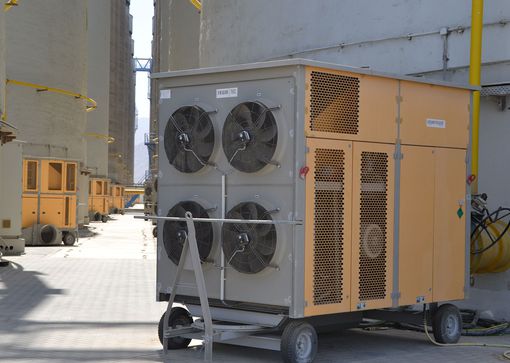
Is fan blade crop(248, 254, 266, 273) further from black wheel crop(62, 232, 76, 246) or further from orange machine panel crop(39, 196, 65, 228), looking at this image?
black wheel crop(62, 232, 76, 246)

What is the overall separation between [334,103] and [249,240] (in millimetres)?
1378

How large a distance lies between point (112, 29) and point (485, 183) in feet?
201

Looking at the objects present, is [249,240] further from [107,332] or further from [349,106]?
[107,332]

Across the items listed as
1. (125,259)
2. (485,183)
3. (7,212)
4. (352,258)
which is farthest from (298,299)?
(7,212)

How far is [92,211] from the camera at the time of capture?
46.2m

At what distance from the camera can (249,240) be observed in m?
7.64

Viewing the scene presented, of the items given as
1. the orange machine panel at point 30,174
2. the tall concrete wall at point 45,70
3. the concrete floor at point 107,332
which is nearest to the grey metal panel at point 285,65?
the concrete floor at point 107,332

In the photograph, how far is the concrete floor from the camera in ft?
26.2

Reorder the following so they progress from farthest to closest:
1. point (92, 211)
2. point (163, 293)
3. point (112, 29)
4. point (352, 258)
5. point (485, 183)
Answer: point (112, 29)
point (92, 211)
point (485, 183)
point (163, 293)
point (352, 258)

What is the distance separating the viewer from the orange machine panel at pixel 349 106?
7.54 meters

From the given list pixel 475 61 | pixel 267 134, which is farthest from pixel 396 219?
pixel 475 61

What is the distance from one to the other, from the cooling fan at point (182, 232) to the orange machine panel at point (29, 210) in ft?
57.6

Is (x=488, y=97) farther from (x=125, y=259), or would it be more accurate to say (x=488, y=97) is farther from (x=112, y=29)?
(x=112, y=29)

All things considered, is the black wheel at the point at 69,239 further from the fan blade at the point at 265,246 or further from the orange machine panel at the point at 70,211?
the fan blade at the point at 265,246
